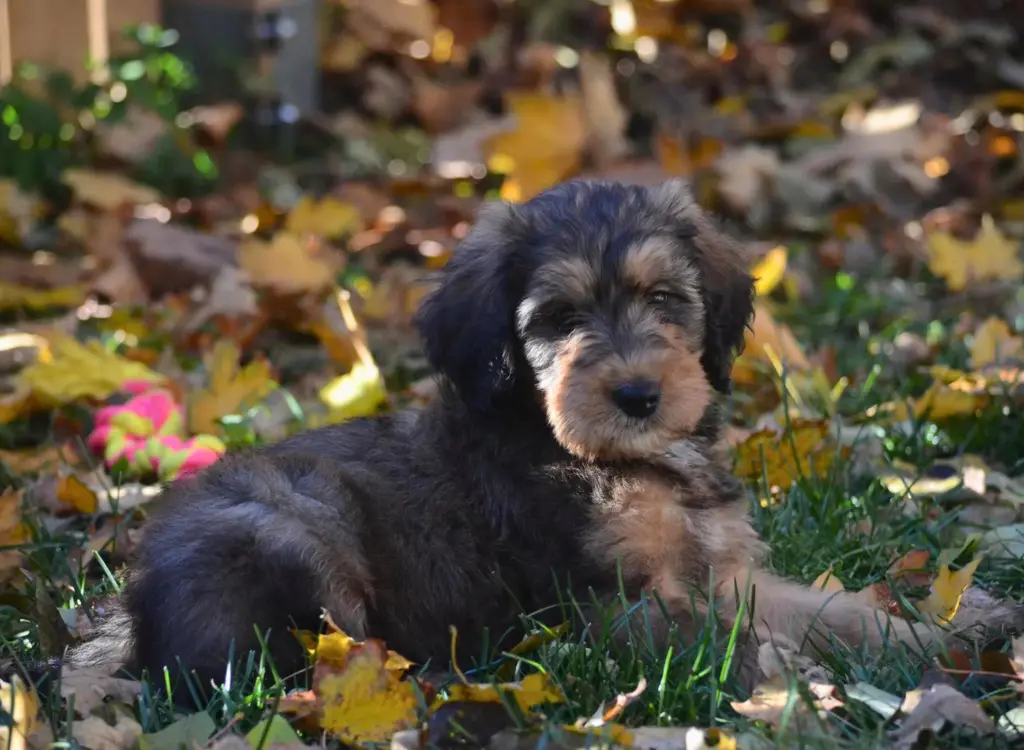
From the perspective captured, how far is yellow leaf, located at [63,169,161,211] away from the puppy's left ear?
4.14 meters

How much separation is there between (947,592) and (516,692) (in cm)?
125

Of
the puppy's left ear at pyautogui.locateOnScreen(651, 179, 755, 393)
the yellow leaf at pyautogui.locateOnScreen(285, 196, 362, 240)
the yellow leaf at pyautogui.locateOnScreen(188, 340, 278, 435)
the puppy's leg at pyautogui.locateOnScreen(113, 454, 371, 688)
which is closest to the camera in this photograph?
the puppy's leg at pyautogui.locateOnScreen(113, 454, 371, 688)

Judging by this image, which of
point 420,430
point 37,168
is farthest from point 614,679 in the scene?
point 37,168

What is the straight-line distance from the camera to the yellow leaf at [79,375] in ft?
17.0

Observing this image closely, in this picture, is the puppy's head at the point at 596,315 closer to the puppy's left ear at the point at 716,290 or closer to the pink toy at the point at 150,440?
the puppy's left ear at the point at 716,290

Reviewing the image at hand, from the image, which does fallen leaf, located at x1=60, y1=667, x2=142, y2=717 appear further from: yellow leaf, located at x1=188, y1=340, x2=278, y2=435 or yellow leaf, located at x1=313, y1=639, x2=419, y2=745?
yellow leaf, located at x1=188, y1=340, x2=278, y2=435

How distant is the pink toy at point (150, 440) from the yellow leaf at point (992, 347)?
9.37 ft

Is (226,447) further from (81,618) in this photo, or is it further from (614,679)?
(614,679)

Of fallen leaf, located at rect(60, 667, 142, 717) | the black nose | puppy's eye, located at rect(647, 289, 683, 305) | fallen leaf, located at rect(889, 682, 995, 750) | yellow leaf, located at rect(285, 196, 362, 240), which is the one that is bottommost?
yellow leaf, located at rect(285, 196, 362, 240)

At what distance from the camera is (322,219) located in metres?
7.46

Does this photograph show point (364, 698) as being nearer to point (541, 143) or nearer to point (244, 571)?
point (244, 571)

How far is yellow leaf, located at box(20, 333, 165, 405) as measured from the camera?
5.18m

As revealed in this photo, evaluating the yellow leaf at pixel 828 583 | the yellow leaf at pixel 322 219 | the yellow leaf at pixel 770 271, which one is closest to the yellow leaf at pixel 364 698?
the yellow leaf at pixel 828 583

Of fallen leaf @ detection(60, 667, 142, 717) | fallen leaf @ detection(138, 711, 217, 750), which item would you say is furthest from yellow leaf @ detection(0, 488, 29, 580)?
fallen leaf @ detection(138, 711, 217, 750)
